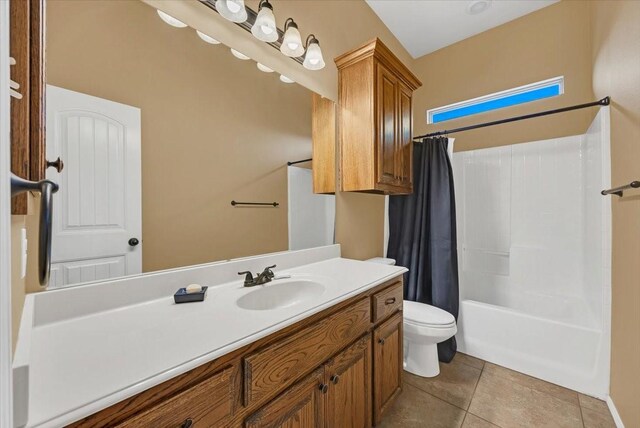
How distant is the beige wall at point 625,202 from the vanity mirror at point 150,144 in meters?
1.78

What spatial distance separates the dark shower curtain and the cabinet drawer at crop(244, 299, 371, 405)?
1191 mm

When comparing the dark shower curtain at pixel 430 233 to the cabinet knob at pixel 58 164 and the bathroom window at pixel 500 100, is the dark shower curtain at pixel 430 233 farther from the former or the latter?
the cabinet knob at pixel 58 164

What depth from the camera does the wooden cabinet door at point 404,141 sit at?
77.5 inches

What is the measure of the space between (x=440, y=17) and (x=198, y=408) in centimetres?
313

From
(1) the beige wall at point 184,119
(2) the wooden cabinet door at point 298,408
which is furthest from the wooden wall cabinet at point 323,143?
(2) the wooden cabinet door at point 298,408

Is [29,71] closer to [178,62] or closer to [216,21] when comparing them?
[178,62]

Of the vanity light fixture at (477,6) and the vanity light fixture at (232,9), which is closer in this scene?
the vanity light fixture at (232,9)

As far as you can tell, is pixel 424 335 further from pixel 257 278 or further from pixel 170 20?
pixel 170 20

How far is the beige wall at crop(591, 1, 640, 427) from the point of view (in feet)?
4.11

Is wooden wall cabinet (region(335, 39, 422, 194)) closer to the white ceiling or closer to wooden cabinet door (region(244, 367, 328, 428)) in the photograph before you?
the white ceiling

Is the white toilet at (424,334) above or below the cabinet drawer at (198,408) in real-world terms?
below

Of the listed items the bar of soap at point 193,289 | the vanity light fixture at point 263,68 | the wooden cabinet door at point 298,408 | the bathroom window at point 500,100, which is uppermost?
the bathroom window at point 500,100

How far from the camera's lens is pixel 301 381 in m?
0.91

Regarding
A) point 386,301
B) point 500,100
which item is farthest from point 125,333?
point 500,100
